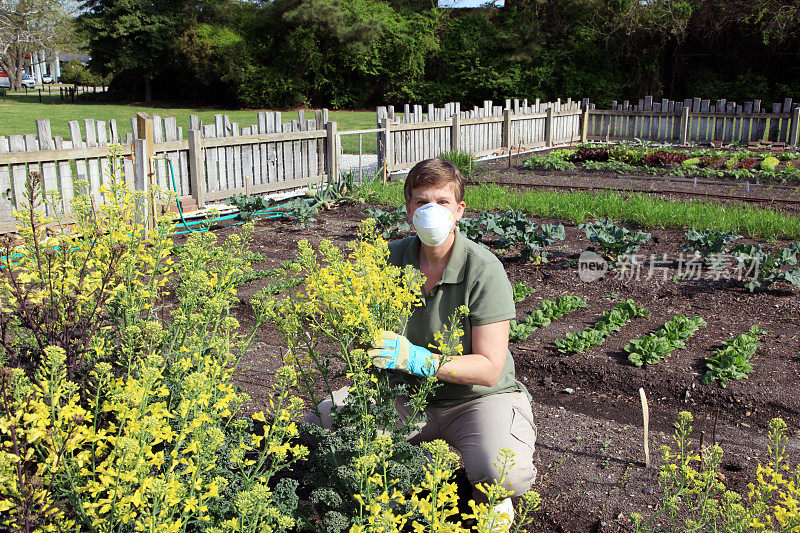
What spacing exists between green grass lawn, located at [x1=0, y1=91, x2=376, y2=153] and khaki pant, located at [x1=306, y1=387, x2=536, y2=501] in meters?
14.9

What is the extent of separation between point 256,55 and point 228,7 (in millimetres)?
5661

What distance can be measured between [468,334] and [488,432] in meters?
0.39

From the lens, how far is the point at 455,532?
161 cm

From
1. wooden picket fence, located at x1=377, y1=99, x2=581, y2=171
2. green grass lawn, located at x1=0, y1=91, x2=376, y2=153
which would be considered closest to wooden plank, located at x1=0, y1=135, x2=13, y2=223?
wooden picket fence, located at x1=377, y1=99, x2=581, y2=171

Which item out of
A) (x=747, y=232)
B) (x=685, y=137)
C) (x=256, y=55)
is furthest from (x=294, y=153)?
(x=256, y=55)

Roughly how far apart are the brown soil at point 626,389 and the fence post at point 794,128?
43.9 ft

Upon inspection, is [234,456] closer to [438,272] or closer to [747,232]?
[438,272]

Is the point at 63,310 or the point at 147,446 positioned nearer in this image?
the point at 147,446

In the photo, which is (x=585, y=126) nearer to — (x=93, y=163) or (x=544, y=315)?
(x=93, y=163)

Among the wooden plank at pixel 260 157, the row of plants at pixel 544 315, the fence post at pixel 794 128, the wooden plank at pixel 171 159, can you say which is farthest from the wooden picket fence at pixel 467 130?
the row of plants at pixel 544 315

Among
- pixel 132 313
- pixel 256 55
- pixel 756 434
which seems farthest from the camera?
pixel 256 55

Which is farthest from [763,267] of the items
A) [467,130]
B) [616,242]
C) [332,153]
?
[467,130]

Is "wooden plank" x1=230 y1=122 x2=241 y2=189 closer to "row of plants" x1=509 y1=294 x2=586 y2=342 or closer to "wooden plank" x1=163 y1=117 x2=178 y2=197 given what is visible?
"wooden plank" x1=163 y1=117 x2=178 y2=197

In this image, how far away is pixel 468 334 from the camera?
8.92 ft
